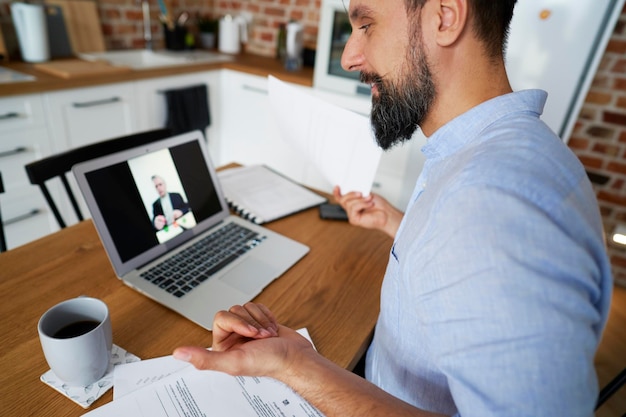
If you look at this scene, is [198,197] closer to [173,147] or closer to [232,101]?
[173,147]

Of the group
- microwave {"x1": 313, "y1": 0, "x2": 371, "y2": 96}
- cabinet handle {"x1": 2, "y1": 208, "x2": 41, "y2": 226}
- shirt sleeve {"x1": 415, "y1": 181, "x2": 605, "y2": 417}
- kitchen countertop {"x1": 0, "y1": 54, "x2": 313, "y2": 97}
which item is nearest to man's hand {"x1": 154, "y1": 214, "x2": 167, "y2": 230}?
shirt sleeve {"x1": 415, "y1": 181, "x2": 605, "y2": 417}

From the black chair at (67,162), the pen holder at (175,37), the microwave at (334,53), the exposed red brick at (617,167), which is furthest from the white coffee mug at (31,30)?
the exposed red brick at (617,167)

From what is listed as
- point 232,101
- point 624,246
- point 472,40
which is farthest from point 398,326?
point 232,101

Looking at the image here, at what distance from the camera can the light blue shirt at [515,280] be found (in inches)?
15.4

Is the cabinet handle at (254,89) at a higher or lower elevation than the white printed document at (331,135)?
lower

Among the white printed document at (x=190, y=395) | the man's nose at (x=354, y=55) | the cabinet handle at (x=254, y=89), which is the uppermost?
the man's nose at (x=354, y=55)

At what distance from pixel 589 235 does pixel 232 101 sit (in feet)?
8.31

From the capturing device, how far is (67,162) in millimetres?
1054

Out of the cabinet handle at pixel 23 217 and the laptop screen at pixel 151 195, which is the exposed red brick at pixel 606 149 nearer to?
the laptop screen at pixel 151 195

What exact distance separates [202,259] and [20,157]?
1.44 m

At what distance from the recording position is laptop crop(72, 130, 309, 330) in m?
0.74

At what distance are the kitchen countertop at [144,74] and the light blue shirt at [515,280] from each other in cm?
184

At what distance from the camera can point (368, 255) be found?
3.14 feet

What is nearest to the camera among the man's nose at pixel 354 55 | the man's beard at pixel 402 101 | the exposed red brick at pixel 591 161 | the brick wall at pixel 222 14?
the man's beard at pixel 402 101
